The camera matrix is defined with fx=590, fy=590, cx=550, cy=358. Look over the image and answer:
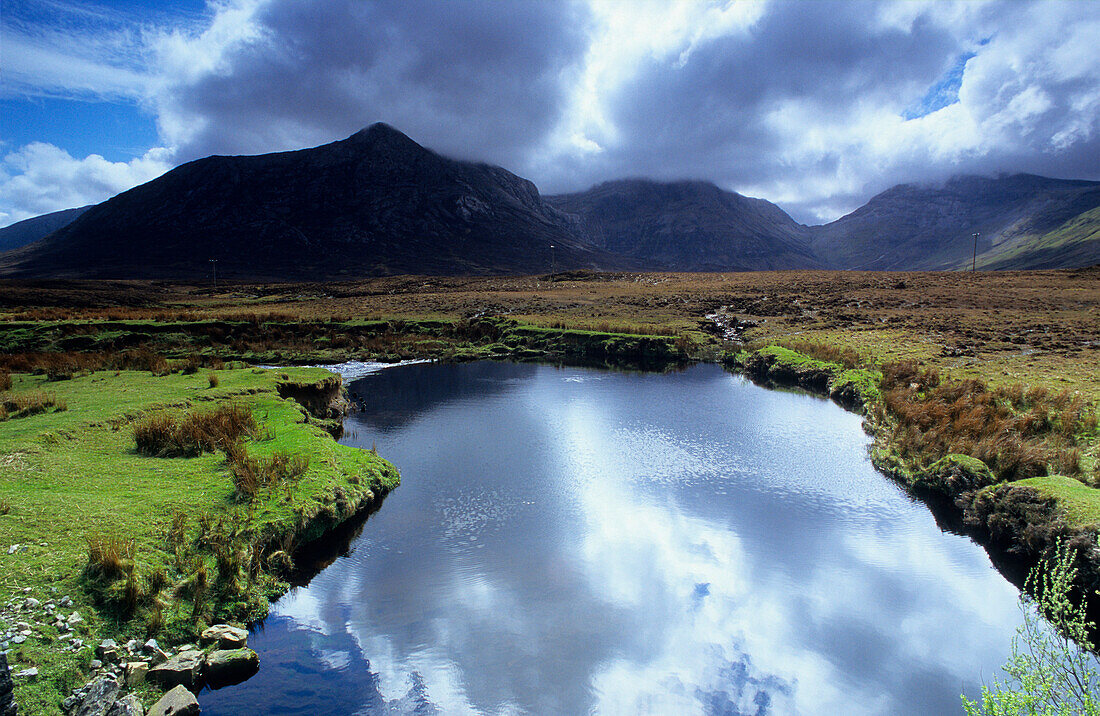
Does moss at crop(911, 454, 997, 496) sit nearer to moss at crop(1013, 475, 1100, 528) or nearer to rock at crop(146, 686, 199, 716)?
moss at crop(1013, 475, 1100, 528)

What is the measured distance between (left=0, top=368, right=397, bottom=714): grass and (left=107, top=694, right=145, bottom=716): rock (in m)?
0.63

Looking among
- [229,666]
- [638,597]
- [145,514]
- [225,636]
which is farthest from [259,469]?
[638,597]

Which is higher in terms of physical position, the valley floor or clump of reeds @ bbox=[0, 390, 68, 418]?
clump of reeds @ bbox=[0, 390, 68, 418]

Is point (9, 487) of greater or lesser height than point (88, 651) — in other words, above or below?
above

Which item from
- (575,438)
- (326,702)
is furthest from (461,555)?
(575,438)

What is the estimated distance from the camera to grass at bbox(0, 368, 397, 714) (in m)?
9.02

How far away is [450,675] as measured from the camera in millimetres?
10352

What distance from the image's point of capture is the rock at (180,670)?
28.6 ft

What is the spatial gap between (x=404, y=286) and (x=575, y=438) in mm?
86551

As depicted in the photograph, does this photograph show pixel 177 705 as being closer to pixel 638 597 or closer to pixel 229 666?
pixel 229 666

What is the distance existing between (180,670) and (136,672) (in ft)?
1.92

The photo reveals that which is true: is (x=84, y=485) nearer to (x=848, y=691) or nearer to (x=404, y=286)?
(x=848, y=691)

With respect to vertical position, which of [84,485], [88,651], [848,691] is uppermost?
[84,485]

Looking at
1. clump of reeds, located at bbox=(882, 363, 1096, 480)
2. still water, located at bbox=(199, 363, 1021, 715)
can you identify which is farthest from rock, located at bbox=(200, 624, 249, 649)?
clump of reeds, located at bbox=(882, 363, 1096, 480)
